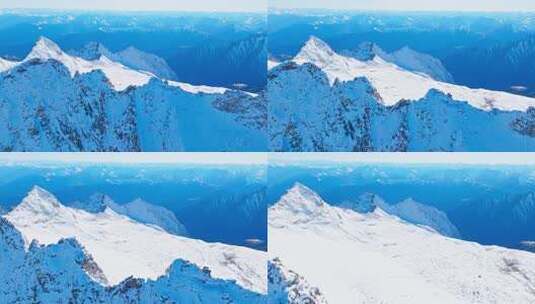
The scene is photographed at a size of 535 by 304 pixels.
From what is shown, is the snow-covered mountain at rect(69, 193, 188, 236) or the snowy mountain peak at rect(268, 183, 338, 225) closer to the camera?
the snowy mountain peak at rect(268, 183, 338, 225)

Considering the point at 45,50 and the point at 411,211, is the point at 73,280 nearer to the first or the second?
the point at 45,50

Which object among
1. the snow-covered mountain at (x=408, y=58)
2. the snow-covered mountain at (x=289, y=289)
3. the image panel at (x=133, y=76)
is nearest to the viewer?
the snow-covered mountain at (x=289, y=289)

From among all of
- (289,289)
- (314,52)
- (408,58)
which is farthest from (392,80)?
(289,289)

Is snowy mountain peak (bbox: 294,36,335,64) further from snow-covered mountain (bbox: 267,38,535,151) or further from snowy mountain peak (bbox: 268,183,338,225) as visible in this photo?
snowy mountain peak (bbox: 268,183,338,225)

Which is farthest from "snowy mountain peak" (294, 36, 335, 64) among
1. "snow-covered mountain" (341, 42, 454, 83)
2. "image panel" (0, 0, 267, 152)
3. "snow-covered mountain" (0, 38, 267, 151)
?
"snow-covered mountain" (0, 38, 267, 151)

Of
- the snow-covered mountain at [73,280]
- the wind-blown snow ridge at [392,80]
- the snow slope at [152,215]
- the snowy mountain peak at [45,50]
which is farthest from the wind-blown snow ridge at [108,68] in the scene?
the snow-covered mountain at [73,280]

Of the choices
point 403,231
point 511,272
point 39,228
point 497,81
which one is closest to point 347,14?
point 497,81

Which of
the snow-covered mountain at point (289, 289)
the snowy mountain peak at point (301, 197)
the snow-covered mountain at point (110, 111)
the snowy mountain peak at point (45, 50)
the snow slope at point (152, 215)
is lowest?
the snow-covered mountain at point (289, 289)

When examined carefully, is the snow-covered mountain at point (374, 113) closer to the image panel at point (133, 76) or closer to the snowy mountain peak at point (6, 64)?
the image panel at point (133, 76)
